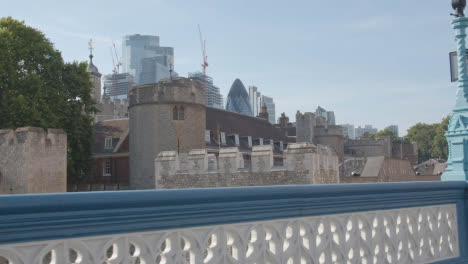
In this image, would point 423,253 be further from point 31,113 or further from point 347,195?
point 31,113

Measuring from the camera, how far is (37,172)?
22875mm

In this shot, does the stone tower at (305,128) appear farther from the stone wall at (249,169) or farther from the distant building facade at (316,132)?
the stone wall at (249,169)

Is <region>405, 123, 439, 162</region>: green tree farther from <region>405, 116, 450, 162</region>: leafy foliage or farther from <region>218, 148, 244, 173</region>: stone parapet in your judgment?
<region>218, 148, 244, 173</region>: stone parapet

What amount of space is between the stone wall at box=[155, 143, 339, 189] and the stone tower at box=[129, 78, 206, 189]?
8.84ft

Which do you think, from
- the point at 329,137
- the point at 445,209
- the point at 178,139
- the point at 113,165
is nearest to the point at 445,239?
the point at 445,209

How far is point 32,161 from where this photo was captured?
22.7 meters

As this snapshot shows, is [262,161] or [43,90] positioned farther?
[43,90]

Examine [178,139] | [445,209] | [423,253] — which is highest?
[178,139]

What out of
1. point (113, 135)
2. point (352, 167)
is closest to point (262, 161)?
point (352, 167)

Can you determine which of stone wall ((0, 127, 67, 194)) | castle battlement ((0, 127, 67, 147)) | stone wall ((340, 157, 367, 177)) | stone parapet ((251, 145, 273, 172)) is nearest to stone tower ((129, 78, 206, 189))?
stone parapet ((251, 145, 273, 172))

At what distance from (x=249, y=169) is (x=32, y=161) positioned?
31.6 ft

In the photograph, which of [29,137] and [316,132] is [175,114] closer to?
[29,137]

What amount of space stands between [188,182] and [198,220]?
2339 centimetres

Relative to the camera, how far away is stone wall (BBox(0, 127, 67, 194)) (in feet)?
74.0
